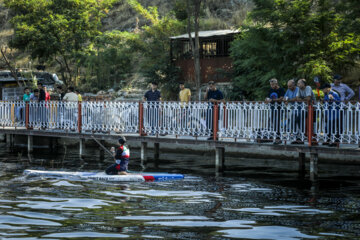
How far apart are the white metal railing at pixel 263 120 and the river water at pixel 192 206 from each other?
138cm

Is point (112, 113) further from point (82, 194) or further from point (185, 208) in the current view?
point (185, 208)

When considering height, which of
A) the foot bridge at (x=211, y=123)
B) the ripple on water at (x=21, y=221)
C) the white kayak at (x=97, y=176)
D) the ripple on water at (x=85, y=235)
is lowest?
the ripple on water at (x=21, y=221)

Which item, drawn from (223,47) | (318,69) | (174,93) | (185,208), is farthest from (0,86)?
(185,208)

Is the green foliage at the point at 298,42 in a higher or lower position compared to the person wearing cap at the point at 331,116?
higher

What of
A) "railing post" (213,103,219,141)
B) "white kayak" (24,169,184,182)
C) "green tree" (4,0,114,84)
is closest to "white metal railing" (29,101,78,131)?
"white kayak" (24,169,184,182)

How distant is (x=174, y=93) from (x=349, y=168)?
15312mm

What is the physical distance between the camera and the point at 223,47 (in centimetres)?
3192

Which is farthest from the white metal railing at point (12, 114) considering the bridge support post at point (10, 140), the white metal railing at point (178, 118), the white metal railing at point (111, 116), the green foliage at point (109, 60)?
the green foliage at point (109, 60)

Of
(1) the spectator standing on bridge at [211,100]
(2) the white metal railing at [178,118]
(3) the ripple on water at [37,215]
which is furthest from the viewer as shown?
(2) the white metal railing at [178,118]

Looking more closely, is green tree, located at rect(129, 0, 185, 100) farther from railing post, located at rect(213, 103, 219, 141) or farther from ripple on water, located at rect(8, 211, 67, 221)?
ripple on water, located at rect(8, 211, 67, 221)

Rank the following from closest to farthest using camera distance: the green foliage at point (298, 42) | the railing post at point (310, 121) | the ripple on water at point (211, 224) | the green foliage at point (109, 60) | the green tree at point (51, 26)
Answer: the ripple on water at point (211, 224) → the railing post at point (310, 121) → the green foliage at point (298, 42) → the green tree at point (51, 26) → the green foliage at point (109, 60)

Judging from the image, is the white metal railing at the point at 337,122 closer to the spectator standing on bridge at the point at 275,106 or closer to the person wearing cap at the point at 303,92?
the person wearing cap at the point at 303,92

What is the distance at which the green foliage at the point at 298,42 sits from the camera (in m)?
22.9

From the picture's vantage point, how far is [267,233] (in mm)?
9578
